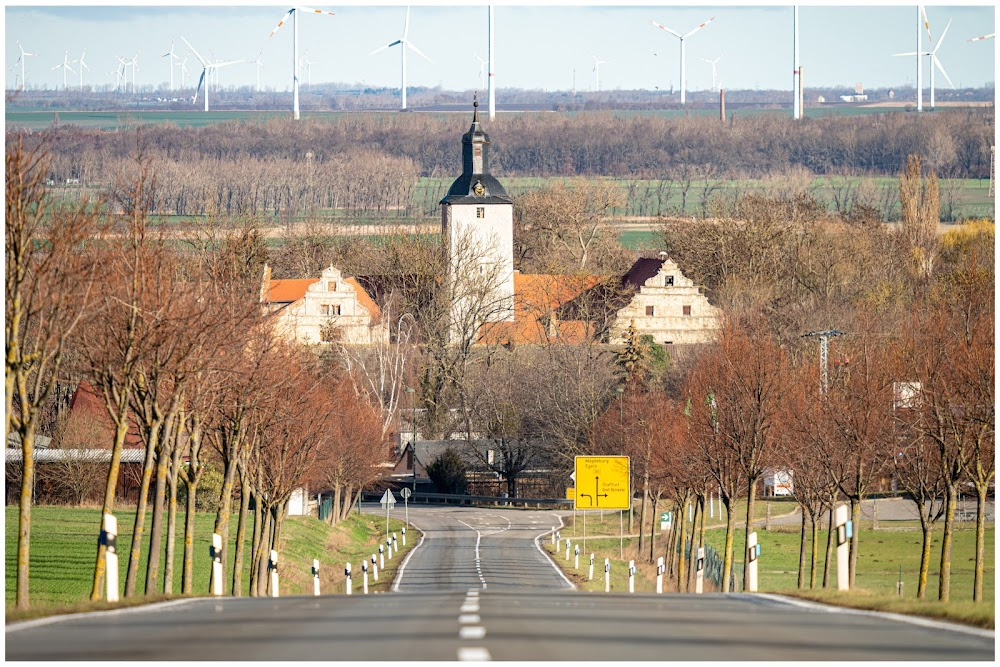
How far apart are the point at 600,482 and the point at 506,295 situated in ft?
231

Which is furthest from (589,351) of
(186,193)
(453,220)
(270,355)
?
(186,193)

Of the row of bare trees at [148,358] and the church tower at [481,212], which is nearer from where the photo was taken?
the row of bare trees at [148,358]

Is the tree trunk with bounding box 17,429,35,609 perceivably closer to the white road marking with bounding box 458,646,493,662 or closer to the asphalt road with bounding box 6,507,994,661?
the asphalt road with bounding box 6,507,994,661

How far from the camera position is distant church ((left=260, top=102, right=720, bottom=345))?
119 meters

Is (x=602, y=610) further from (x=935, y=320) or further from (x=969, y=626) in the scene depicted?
(x=935, y=320)

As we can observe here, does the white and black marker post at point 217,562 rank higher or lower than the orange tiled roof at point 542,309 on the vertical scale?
lower

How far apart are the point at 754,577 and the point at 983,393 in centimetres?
876

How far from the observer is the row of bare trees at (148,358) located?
2333cm

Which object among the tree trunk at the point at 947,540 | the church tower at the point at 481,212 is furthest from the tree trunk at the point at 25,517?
the church tower at the point at 481,212

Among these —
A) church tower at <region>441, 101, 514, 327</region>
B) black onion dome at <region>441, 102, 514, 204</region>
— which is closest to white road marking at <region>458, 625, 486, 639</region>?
church tower at <region>441, 101, 514, 327</region>

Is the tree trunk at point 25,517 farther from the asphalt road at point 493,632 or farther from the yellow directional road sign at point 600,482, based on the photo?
the yellow directional road sign at point 600,482

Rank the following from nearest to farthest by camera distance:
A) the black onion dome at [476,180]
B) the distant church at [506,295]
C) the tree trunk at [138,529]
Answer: the tree trunk at [138,529] < the distant church at [506,295] < the black onion dome at [476,180]

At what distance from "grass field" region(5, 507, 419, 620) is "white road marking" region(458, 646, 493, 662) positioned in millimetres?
21306

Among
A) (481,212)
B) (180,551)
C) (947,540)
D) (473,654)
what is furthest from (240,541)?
(481,212)
